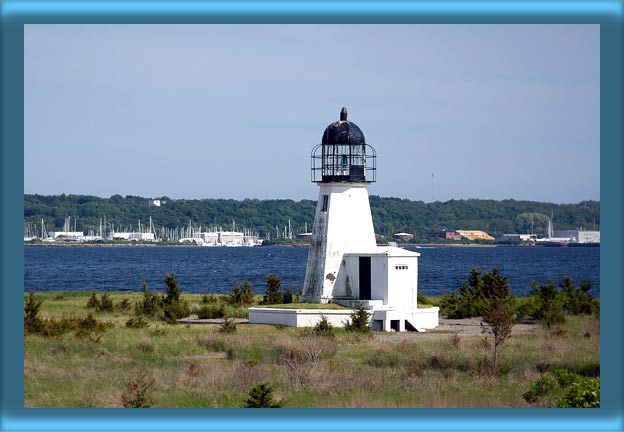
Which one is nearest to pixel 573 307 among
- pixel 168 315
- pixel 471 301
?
pixel 471 301

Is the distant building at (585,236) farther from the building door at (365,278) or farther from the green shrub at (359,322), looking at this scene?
the green shrub at (359,322)

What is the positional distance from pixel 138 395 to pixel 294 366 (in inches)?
194

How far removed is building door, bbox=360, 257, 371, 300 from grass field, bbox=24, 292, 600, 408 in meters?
3.12

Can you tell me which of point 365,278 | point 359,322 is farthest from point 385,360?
point 365,278

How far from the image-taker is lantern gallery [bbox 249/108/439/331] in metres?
35.4

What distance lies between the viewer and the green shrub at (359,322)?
3276 centimetres

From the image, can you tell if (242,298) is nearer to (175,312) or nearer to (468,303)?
(175,312)

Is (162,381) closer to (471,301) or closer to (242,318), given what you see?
(242,318)

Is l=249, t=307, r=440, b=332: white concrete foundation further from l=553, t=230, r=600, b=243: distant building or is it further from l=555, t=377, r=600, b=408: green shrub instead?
l=553, t=230, r=600, b=243: distant building

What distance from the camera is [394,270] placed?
35469mm

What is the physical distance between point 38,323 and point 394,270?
36.7 feet

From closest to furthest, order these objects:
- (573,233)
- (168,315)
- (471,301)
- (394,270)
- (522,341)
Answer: (522,341), (394,270), (168,315), (471,301), (573,233)

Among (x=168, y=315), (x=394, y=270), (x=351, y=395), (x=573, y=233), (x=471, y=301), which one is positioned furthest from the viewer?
(x=573, y=233)

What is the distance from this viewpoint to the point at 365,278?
1426 inches
